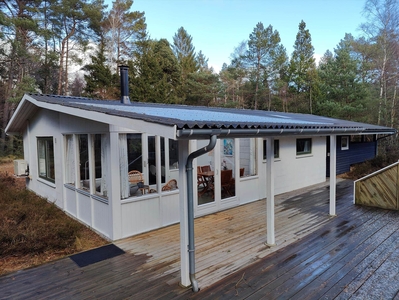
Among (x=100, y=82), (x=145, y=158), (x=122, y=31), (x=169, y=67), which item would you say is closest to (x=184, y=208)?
(x=145, y=158)

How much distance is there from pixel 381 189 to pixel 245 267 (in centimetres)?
480

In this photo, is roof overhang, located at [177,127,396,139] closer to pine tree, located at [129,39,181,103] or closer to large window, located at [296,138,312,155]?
large window, located at [296,138,312,155]

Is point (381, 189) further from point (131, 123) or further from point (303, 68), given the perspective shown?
point (303, 68)

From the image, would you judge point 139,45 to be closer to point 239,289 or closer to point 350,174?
point 350,174

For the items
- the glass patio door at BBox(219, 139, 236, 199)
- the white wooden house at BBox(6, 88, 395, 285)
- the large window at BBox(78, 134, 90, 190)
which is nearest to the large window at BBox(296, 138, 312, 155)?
the white wooden house at BBox(6, 88, 395, 285)

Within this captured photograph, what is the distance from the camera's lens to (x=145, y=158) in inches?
208

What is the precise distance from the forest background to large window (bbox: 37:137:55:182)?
8.72 metres

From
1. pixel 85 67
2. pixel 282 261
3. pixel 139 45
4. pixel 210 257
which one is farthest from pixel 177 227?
pixel 139 45

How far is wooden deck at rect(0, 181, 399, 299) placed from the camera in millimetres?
2994

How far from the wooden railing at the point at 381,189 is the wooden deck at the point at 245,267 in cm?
125

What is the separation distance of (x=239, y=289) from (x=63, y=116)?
16.7 ft

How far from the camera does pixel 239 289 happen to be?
303cm

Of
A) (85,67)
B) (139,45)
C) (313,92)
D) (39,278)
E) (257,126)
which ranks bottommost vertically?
(39,278)

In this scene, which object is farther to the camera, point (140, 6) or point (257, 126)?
point (140, 6)
